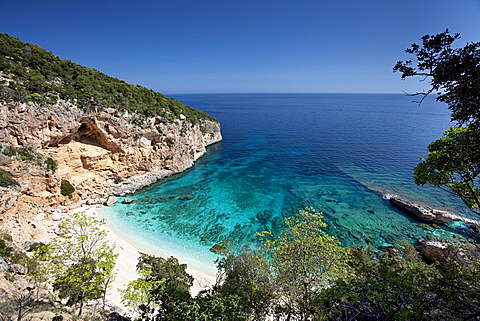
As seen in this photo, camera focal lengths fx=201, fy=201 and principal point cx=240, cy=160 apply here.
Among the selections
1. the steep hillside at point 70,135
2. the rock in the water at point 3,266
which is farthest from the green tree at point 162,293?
the steep hillside at point 70,135

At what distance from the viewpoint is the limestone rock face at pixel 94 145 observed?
2252 cm

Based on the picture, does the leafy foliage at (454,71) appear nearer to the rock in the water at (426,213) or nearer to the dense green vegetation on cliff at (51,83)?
the rock in the water at (426,213)

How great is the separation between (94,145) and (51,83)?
9493mm

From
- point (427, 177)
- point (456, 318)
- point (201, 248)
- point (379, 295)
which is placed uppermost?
point (427, 177)

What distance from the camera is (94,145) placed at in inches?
1224

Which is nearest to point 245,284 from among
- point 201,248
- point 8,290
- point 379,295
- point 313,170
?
point 379,295

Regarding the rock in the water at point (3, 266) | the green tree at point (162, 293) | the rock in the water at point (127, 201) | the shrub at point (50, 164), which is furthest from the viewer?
the rock in the water at point (127, 201)

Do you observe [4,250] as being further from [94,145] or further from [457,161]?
[457,161]

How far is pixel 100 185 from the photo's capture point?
2994 cm

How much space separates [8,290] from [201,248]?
13580 mm

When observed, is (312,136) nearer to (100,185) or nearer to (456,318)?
(100,185)

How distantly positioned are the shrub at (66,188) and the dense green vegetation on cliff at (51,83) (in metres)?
10.3

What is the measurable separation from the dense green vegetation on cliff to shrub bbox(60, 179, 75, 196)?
10.3m

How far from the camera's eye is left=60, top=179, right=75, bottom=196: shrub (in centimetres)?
2542
